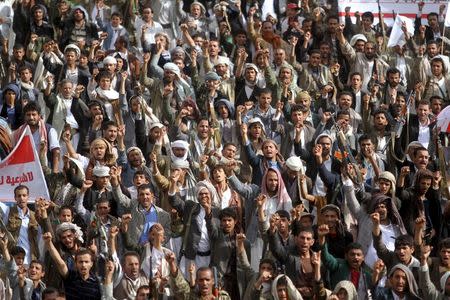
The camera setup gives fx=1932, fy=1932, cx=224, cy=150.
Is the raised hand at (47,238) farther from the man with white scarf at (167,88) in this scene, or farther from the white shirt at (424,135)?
the white shirt at (424,135)

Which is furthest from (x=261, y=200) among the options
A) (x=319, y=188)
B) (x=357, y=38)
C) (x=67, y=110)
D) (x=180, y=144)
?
(x=357, y=38)

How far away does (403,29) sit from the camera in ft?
75.9

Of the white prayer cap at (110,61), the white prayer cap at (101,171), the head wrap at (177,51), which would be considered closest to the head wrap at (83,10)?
the head wrap at (177,51)

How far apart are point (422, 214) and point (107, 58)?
14.7 ft

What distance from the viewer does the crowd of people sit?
676 inches

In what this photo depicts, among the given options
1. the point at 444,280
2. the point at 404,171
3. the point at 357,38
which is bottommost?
the point at 444,280

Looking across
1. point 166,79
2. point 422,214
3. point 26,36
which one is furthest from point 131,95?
point 422,214

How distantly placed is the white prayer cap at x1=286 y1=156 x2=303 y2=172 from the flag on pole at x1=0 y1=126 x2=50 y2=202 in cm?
236

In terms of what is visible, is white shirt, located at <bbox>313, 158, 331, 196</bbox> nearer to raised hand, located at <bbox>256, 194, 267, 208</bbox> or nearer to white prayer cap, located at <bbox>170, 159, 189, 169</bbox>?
raised hand, located at <bbox>256, 194, 267, 208</bbox>

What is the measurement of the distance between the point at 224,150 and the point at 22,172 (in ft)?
6.62

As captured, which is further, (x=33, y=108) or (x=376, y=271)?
(x=33, y=108)

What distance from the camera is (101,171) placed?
60.5 ft

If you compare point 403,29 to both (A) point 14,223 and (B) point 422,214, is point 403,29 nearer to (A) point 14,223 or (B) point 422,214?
(B) point 422,214

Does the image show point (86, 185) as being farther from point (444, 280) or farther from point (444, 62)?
point (444, 62)
